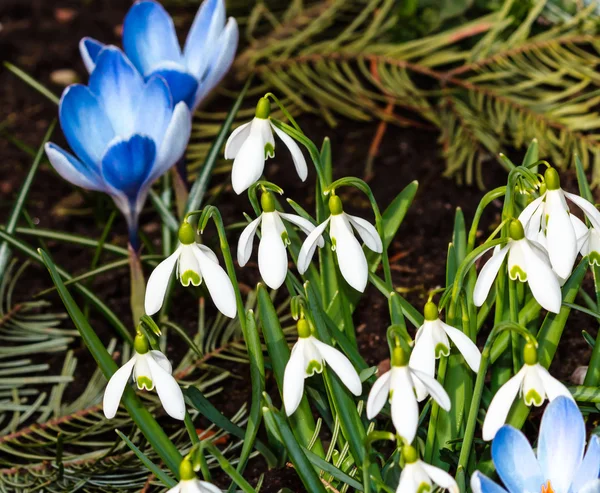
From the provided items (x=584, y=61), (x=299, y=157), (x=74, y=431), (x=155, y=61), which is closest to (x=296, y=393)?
(x=299, y=157)

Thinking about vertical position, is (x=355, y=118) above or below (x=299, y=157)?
below

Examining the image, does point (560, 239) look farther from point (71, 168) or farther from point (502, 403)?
point (71, 168)

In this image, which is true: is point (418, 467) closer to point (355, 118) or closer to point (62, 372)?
point (62, 372)

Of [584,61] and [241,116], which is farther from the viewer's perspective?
[241,116]

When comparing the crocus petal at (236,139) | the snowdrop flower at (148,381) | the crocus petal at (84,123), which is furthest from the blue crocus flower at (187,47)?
the snowdrop flower at (148,381)

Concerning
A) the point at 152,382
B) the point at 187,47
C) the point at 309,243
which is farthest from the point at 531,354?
the point at 187,47

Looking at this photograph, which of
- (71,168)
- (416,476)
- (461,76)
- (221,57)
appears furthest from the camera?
(461,76)
